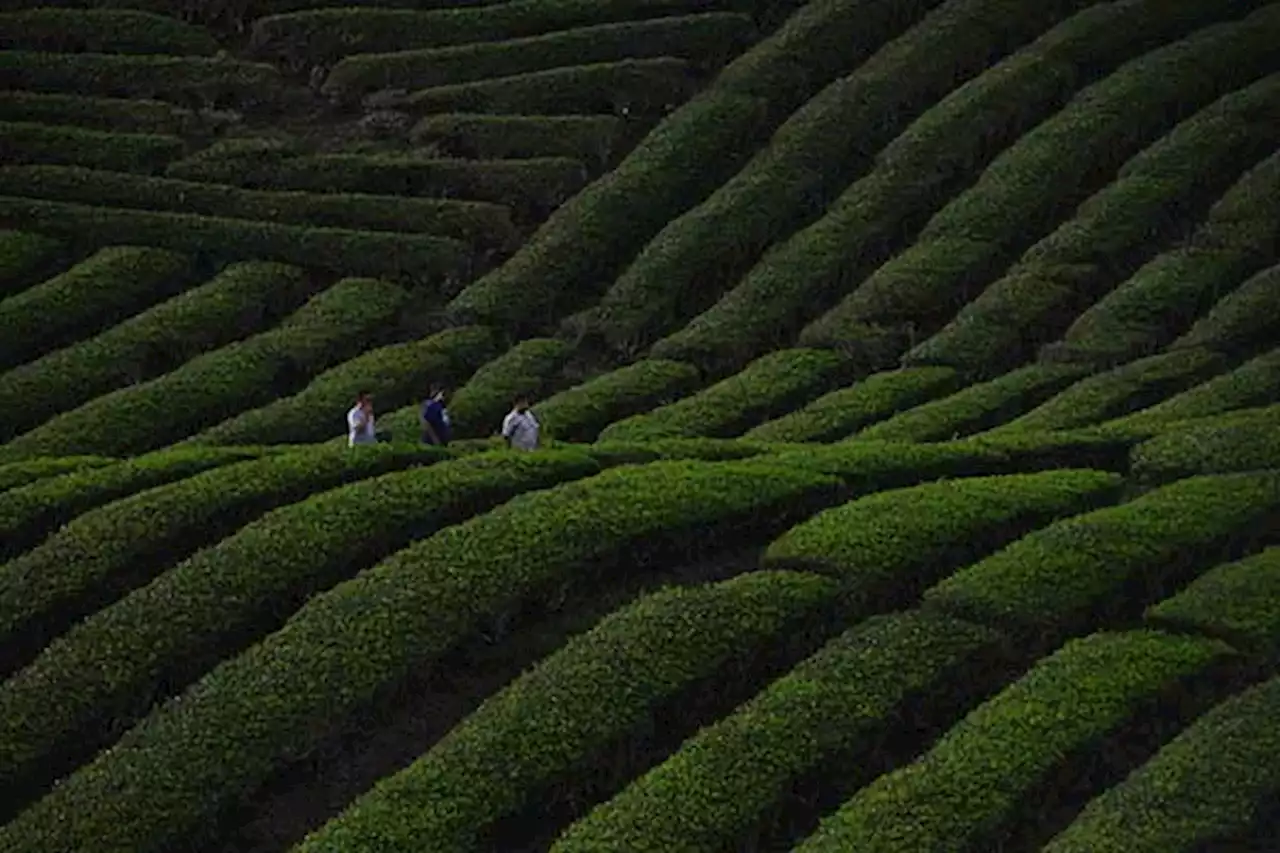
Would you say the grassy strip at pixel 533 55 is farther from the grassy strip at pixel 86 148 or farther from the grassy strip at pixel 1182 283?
the grassy strip at pixel 1182 283

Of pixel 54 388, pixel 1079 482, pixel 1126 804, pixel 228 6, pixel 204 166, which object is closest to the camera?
pixel 1126 804

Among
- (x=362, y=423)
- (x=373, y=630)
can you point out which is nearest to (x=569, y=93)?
(x=362, y=423)

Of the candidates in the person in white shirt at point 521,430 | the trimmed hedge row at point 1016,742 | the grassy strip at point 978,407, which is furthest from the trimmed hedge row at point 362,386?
the trimmed hedge row at point 1016,742

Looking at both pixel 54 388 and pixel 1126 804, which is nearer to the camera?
pixel 1126 804

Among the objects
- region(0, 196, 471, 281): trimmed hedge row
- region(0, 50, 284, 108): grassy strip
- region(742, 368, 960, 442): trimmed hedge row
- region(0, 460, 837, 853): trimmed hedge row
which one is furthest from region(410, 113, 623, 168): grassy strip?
region(0, 460, 837, 853): trimmed hedge row

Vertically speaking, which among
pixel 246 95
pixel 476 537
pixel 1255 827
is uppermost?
pixel 246 95

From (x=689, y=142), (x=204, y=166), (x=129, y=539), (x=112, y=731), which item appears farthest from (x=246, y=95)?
(x=112, y=731)

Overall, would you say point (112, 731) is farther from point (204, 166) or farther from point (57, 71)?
point (57, 71)
